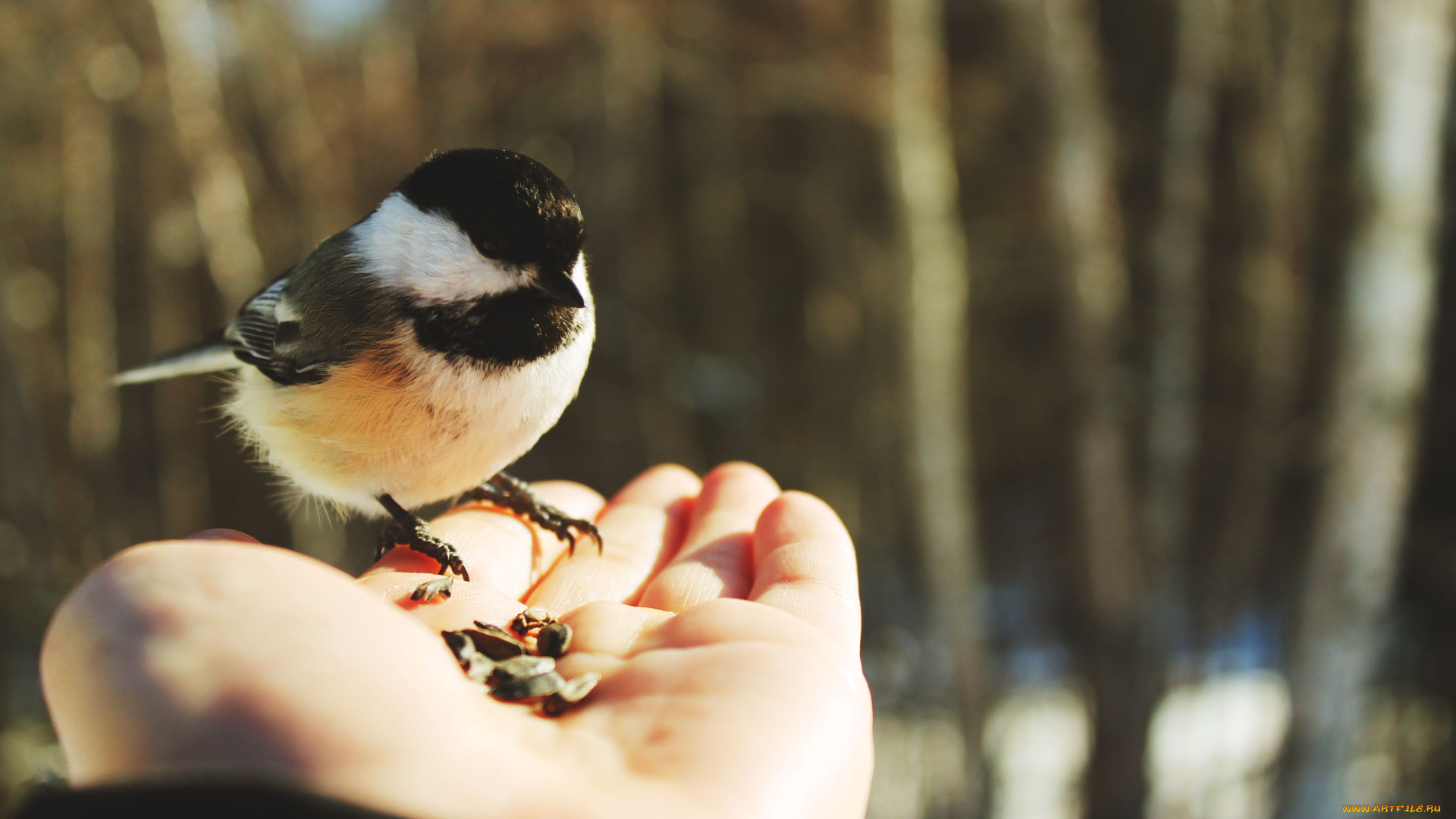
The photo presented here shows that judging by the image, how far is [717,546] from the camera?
119cm

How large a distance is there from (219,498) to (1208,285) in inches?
168

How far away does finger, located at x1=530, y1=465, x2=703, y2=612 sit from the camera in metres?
1.16

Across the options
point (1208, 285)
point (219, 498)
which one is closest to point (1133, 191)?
point (1208, 285)

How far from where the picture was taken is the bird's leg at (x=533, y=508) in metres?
1.32

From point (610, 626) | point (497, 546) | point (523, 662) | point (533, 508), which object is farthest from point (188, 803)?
point (533, 508)

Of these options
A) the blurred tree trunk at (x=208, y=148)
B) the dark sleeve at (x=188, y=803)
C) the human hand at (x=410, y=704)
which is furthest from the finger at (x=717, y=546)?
the blurred tree trunk at (x=208, y=148)

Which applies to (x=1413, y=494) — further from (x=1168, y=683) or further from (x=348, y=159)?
(x=348, y=159)

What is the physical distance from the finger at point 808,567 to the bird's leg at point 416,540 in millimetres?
406

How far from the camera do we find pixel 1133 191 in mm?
2982

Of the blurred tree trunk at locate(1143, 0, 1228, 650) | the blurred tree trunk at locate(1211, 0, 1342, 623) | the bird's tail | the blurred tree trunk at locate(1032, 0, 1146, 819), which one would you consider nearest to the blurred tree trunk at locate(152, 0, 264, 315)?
the bird's tail

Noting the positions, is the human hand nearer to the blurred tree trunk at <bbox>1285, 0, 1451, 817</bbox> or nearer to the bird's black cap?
the bird's black cap

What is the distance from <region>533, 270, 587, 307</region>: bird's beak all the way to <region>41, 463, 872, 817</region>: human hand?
15.9 inches

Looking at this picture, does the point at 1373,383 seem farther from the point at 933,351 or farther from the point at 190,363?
the point at 190,363

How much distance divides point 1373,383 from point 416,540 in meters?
2.07
